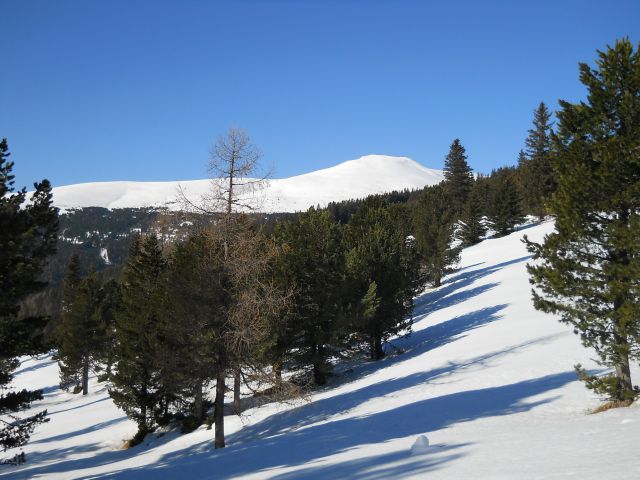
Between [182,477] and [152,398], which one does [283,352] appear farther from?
[182,477]

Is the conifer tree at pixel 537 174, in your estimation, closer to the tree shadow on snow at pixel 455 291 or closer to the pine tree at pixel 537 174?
the pine tree at pixel 537 174

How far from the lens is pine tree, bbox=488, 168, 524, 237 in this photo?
56969 mm

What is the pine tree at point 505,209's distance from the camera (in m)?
57.0

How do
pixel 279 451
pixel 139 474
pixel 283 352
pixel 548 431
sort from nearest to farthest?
pixel 548 431
pixel 279 451
pixel 139 474
pixel 283 352

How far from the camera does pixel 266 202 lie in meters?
15.5

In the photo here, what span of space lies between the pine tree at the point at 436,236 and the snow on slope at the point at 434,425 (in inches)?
219

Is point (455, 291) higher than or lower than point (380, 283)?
lower

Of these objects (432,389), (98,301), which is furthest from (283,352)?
(98,301)

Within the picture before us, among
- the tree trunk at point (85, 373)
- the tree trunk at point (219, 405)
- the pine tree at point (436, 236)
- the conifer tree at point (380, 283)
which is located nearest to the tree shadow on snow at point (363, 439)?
the tree trunk at point (219, 405)

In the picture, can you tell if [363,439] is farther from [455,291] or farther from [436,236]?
[436,236]

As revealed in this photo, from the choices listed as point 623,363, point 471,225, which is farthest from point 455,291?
point 623,363

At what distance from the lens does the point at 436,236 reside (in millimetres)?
42875

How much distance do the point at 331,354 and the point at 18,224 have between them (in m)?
16.4

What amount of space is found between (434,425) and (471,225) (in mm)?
49639
